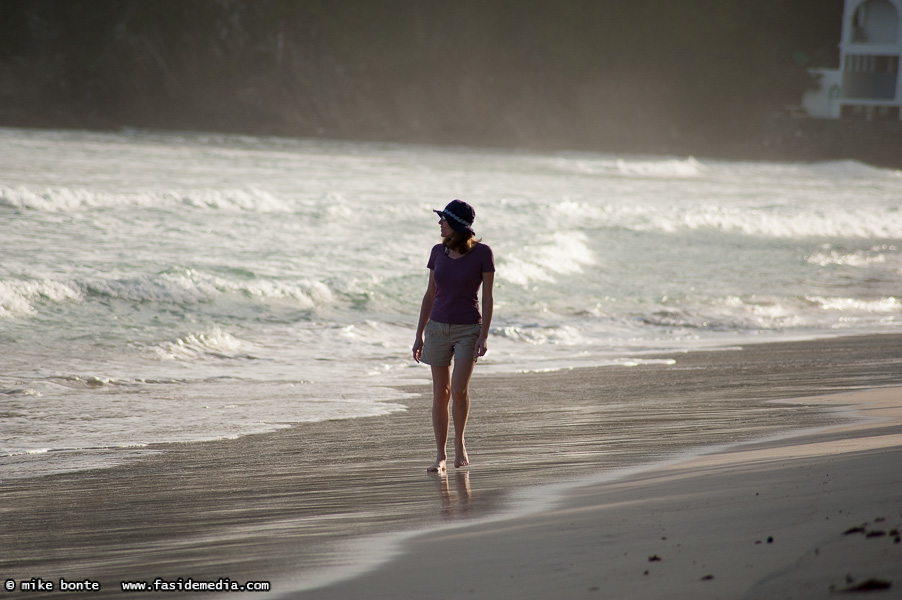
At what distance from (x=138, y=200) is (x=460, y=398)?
17.1 meters

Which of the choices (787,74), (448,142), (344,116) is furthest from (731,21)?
(344,116)

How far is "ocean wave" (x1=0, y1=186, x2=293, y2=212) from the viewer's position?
19453 millimetres

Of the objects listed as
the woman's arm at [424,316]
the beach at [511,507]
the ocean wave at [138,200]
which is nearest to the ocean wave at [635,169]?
the ocean wave at [138,200]

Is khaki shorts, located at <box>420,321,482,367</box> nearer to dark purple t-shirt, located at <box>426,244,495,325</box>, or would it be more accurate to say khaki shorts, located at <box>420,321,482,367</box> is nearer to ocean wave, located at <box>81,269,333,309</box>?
dark purple t-shirt, located at <box>426,244,495,325</box>

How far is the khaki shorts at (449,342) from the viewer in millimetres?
5434

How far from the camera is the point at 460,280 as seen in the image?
5387 millimetres

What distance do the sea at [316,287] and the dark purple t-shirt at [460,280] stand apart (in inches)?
90.5

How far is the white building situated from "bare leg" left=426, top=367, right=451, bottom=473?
220ft

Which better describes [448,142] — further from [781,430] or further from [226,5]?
[781,430]

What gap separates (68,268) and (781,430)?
11165 mm

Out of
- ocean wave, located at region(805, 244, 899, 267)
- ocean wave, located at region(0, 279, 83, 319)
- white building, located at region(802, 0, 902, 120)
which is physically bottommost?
ocean wave, located at region(0, 279, 83, 319)

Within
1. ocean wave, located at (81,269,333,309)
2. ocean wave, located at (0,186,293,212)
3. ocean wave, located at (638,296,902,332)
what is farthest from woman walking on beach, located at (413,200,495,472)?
ocean wave, located at (0,186,293,212)

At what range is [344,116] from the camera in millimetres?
72625

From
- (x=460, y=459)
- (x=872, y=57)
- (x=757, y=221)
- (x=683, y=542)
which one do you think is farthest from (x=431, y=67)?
(x=683, y=542)
